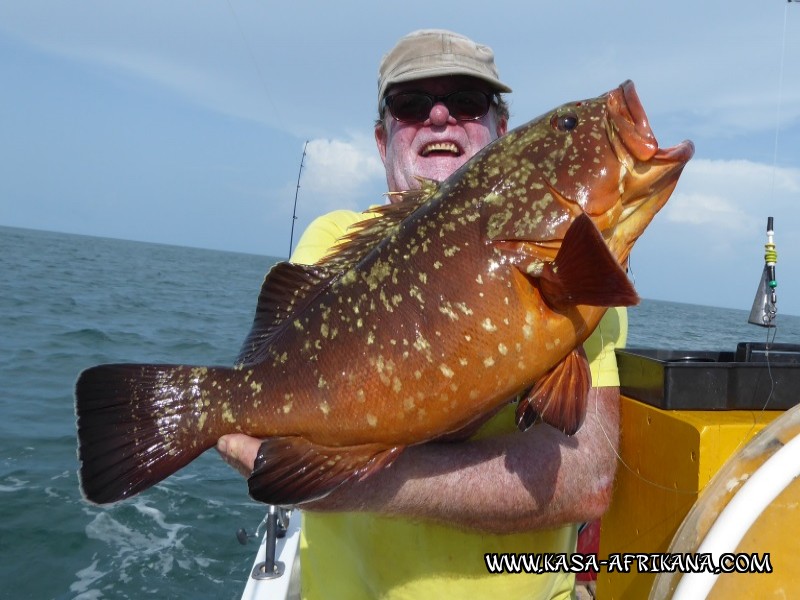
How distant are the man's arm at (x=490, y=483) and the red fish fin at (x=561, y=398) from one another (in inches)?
10.7

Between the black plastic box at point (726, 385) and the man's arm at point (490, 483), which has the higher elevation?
the black plastic box at point (726, 385)

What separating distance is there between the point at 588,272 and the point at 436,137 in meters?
1.45

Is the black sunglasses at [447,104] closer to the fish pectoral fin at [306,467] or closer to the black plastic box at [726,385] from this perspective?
the black plastic box at [726,385]

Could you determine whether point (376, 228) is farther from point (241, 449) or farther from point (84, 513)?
point (84, 513)

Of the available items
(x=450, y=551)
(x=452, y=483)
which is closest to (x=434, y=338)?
(x=452, y=483)

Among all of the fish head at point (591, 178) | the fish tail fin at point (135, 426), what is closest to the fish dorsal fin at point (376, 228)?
the fish head at point (591, 178)

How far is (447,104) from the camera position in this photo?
280 cm

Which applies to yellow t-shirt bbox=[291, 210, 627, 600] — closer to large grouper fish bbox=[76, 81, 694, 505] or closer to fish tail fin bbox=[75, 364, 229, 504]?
large grouper fish bbox=[76, 81, 694, 505]

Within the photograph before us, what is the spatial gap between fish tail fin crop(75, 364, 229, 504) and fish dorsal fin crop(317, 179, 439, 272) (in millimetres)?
567

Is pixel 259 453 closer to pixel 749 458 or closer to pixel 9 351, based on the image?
pixel 749 458

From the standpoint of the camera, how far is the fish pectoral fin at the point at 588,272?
5.01 feet

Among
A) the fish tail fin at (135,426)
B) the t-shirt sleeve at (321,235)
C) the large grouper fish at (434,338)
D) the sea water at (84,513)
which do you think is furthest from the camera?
Answer: the sea water at (84,513)

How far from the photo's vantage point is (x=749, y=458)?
1568mm

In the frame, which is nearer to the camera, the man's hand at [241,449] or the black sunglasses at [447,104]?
the man's hand at [241,449]
